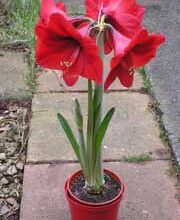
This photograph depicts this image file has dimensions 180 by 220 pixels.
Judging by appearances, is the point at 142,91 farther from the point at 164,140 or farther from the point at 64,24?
the point at 64,24

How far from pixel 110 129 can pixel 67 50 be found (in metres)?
1.40

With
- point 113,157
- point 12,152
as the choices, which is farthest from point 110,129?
point 12,152

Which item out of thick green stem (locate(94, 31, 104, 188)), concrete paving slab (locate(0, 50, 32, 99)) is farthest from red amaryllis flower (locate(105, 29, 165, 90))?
concrete paving slab (locate(0, 50, 32, 99))

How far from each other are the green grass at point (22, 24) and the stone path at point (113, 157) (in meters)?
0.51

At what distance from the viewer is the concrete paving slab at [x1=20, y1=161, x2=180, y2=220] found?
9.64 feet

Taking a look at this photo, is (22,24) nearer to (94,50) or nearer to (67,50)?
(67,50)

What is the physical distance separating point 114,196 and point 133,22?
0.78m

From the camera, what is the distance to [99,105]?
2514mm

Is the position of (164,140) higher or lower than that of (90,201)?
lower

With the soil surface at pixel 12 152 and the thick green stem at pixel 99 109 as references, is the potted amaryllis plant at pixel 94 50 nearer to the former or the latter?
the thick green stem at pixel 99 109

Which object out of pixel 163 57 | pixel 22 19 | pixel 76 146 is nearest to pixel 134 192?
pixel 76 146

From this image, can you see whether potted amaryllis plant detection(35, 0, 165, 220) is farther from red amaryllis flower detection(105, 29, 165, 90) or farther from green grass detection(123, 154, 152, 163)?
green grass detection(123, 154, 152, 163)

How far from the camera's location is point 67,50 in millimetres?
2275

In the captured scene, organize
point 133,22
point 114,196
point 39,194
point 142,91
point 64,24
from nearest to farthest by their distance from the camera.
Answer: point 64,24 < point 133,22 < point 114,196 < point 39,194 < point 142,91
